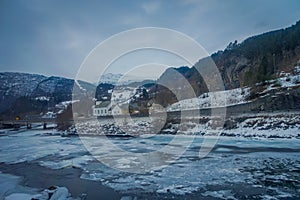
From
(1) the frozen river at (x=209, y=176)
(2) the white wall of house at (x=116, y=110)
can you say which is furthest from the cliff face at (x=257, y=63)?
(1) the frozen river at (x=209, y=176)

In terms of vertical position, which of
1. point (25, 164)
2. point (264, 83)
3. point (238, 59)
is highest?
point (238, 59)

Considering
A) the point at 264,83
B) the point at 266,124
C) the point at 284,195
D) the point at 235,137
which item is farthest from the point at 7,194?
the point at 264,83

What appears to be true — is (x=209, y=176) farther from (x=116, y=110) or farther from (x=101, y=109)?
(x=101, y=109)

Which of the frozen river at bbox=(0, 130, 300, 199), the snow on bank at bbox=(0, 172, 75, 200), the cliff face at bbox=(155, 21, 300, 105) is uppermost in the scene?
the cliff face at bbox=(155, 21, 300, 105)

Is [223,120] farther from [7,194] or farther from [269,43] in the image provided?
[269,43]

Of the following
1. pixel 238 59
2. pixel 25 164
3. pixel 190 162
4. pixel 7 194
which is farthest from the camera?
pixel 238 59

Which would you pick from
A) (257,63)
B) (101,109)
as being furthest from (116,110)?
(257,63)

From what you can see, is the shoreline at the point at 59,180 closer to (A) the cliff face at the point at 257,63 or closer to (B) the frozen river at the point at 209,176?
(B) the frozen river at the point at 209,176

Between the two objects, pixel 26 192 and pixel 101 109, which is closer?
pixel 26 192

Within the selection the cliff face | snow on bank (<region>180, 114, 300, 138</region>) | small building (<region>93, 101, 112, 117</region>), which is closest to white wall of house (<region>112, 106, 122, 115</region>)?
small building (<region>93, 101, 112, 117</region>)

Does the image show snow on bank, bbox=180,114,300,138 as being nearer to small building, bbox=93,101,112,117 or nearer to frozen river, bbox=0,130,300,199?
frozen river, bbox=0,130,300,199

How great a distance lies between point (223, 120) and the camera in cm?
2553

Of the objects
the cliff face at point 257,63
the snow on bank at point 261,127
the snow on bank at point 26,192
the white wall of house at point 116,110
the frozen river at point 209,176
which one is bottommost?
the snow on bank at point 26,192

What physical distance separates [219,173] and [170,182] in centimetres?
217
